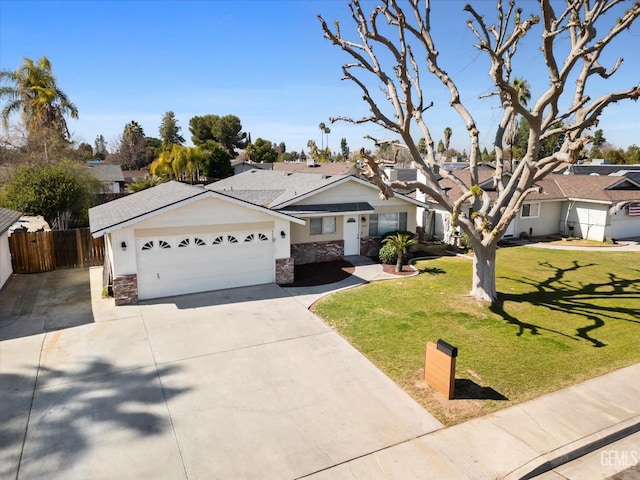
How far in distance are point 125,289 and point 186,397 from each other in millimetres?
6271

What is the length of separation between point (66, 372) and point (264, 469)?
17.8ft

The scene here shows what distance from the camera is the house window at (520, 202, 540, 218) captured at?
2592 centimetres

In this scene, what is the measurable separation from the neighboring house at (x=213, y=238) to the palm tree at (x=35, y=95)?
21.4m

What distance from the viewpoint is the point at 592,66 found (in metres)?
12.2

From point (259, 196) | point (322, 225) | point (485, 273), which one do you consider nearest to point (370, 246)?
point (322, 225)

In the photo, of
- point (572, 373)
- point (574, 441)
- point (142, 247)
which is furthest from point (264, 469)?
point (142, 247)

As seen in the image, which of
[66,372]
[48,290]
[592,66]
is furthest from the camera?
[48,290]

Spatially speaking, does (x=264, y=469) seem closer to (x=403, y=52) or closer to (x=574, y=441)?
(x=574, y=441)

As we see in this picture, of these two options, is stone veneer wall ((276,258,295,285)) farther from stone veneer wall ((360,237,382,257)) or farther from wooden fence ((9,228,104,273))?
wooden fence ((9,228,104,273))

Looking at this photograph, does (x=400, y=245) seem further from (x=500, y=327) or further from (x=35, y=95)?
(x=35, y=95)

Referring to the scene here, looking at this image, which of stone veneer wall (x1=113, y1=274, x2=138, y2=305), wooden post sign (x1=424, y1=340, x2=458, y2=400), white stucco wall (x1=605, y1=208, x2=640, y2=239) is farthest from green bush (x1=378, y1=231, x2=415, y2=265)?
white stucco wall (x1=605, y1=208, x2=640, y2=239)

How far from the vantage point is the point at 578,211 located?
26109 millimetres

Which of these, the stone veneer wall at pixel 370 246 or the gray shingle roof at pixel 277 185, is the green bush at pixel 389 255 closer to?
the stone veneer wall at pixel 370 246

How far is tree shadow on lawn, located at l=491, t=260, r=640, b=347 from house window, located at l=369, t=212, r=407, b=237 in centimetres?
633
